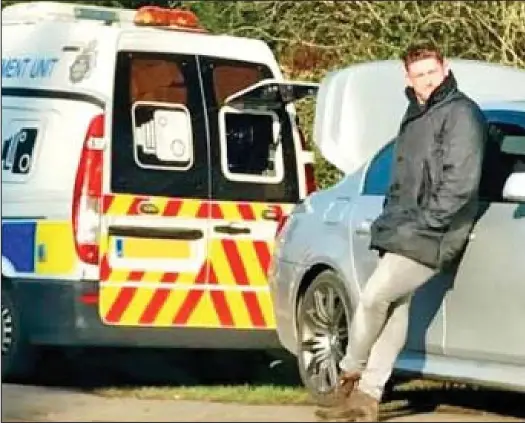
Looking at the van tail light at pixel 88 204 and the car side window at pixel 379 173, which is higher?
the car side window at pixel 379 173

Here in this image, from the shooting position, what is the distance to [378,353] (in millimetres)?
8023

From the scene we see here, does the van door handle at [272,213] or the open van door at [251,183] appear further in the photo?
the van door handle at [272,213]

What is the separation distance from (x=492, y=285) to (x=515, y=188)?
50 centimetres

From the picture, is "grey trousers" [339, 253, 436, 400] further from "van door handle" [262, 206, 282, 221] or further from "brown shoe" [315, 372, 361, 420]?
"van door handle" [262, 206, 282, 221]

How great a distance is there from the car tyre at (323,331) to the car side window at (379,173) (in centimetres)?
50

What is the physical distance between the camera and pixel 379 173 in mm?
9117

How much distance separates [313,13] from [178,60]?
12.6 feet

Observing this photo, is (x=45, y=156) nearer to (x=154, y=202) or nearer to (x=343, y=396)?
(x=154, y=202)

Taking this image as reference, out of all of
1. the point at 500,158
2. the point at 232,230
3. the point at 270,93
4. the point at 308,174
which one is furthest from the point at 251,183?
the point at 500,158

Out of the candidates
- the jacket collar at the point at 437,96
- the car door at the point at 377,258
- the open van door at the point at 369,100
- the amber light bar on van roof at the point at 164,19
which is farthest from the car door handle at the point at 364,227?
the amber light bar on van roof at the point at 164,19

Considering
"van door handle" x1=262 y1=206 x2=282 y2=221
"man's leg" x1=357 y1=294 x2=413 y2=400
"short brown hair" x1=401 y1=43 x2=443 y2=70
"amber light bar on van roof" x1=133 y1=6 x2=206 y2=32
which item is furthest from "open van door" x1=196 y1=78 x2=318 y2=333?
"short brown hair" x1=401 y1=43 x2=443 y2=70

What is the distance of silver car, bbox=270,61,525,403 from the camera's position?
8.02 metres

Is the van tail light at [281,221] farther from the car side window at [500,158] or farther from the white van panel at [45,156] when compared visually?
the car side window at [500,158]

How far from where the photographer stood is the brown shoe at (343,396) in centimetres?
798
